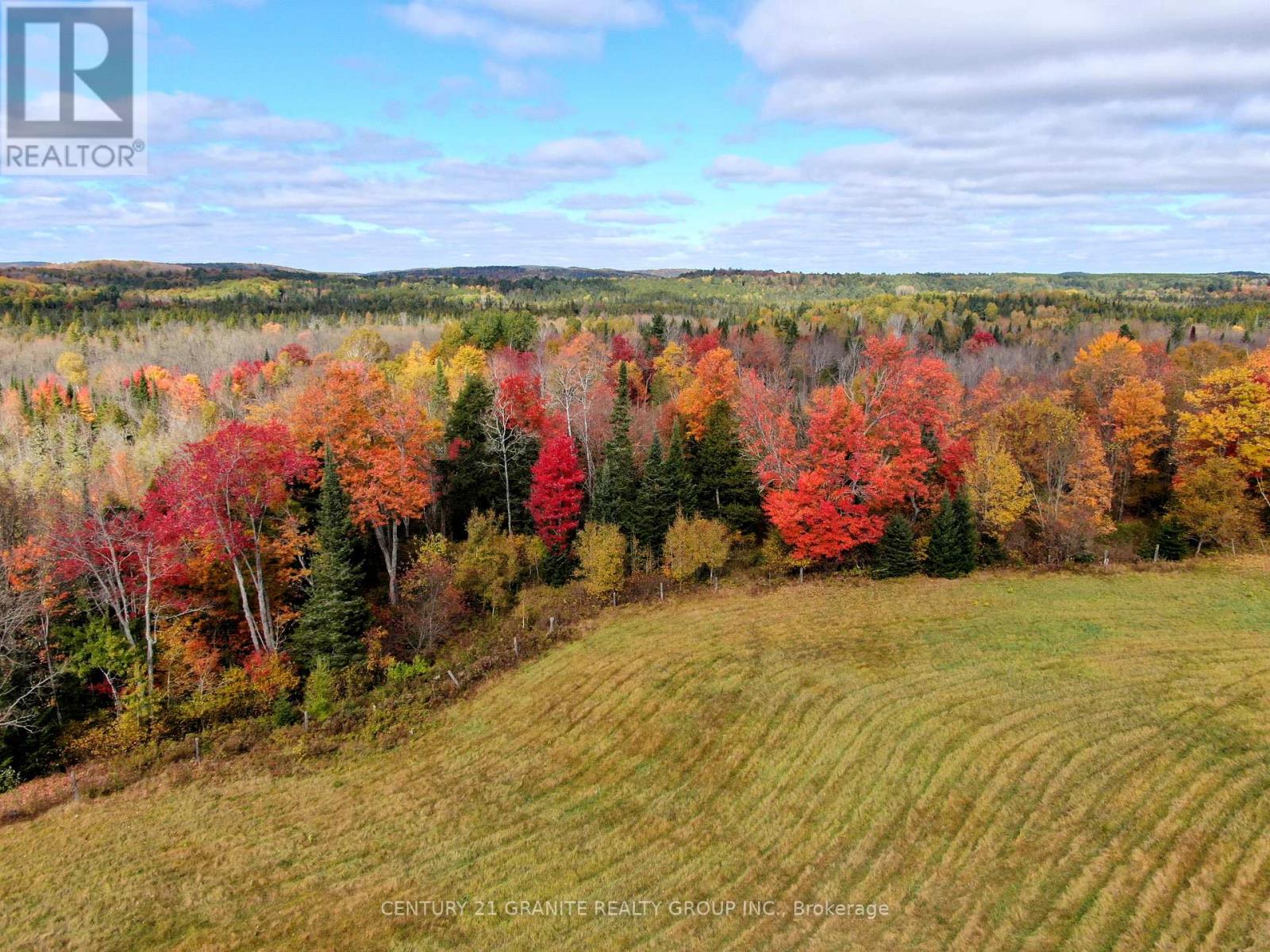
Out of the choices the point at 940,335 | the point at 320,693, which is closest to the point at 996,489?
the point at 320,693

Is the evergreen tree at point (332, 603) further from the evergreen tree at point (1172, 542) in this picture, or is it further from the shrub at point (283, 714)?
the evergreen tree at point (1172, 542)

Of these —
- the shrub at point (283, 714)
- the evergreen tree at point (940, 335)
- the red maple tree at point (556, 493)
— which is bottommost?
the shrub at point (283, 714)

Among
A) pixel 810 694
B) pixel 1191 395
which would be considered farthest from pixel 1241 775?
pixel 1191 395

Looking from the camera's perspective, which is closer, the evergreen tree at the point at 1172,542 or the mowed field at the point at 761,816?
the mowed field at the point at 761,816

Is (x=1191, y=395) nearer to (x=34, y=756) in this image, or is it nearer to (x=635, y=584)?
(x=635, y=584)

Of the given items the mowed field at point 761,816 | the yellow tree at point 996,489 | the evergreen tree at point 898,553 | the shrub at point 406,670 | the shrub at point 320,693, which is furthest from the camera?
the yellow tree at point 996,489

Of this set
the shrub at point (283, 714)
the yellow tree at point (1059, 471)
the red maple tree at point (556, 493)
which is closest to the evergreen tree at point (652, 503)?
the red maple tree at point (556, 493)
